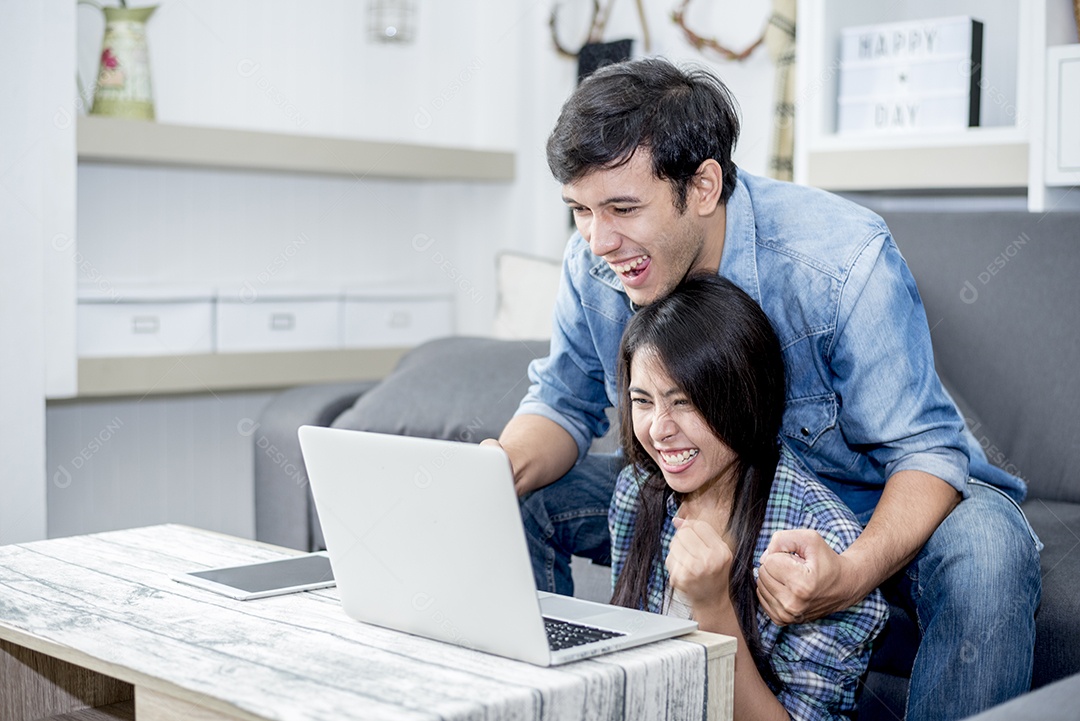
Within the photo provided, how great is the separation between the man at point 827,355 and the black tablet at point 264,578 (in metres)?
0.30

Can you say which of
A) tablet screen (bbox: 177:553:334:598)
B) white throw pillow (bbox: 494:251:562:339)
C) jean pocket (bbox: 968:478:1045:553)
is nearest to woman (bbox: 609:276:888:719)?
jean pocket (bbox: 968:478:1045:553)

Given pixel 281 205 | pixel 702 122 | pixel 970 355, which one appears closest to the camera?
pixel 702 122

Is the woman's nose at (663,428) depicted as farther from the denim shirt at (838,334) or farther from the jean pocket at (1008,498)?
the jean pocket at (1008,498)

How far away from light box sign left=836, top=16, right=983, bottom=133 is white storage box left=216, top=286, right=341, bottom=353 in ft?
3.82

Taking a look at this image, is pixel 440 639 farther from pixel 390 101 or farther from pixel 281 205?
pixel 390 101

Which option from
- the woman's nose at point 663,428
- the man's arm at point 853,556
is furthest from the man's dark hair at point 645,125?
the man's arm at point 853,556

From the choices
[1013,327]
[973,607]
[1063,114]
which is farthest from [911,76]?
[973,607]

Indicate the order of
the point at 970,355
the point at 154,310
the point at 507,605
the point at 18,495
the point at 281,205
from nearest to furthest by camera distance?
the point at 507,605, the point at 970,355, the point at 18,495, the point at 154,310, the point at 281,205

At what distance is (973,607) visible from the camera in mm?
1215

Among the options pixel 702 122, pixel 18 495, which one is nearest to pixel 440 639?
pixel 702 122

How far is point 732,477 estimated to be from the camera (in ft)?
4.25

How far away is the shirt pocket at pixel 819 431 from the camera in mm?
1426

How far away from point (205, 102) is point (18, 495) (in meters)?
0.98

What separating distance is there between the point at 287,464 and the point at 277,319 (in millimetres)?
584
